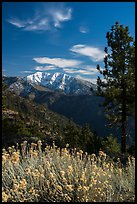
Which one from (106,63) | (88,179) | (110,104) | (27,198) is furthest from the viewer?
(110,104)

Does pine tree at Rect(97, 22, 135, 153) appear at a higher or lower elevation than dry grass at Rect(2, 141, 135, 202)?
higher

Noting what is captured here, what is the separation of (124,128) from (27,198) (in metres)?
18.2

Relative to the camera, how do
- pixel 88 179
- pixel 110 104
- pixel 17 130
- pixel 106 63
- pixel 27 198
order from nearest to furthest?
pixel 27 198 < pixel 88 179 < pixel 17 130 < pixel 106 63 < pixel 110 104

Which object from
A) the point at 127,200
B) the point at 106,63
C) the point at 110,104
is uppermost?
the point at 106,63

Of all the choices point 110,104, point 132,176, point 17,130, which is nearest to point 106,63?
point 110,104

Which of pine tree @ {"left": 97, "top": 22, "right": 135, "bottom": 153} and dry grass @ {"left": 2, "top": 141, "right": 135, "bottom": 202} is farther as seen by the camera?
pine tree @ {"left": 97, "top": 22, "right": 135, "bottom": 153}

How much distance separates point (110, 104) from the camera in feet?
73.0

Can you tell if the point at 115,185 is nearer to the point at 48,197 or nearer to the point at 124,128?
the point at 48,197

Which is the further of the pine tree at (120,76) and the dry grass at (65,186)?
the pine tree at (120,76)

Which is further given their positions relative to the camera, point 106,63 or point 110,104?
point 110,104

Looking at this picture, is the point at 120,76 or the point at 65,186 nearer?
the point at 65,186

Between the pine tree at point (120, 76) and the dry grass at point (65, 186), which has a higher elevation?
the pine tree at point (120, 76)

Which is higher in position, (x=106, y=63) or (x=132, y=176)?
(x=106, y=63)

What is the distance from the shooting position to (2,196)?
3.81 m
